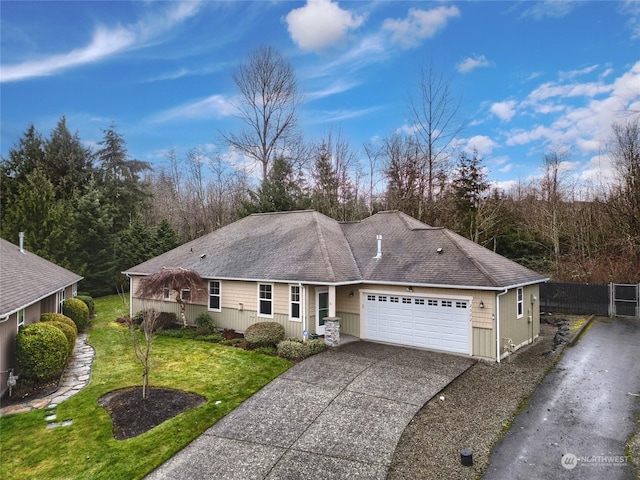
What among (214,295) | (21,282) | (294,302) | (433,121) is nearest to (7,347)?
(21,282)

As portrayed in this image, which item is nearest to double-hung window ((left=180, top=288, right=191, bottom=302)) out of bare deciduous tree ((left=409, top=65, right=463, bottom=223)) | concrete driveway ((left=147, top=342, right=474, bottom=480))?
concrete driveway ((left=147, top=342, right=474, bottom=480))

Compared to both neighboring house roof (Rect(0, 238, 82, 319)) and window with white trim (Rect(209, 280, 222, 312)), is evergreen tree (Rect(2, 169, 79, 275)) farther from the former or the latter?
window with white trim (Rect(209, 280, 222, 312))

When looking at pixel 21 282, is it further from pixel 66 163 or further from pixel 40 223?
pixel 66 163

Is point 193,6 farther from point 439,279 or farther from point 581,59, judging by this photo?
point 581,59

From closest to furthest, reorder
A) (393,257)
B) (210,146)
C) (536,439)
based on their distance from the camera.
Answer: (536,439) → (393,257) → (210,146)

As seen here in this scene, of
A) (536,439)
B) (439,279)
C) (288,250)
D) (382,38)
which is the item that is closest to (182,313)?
(288,250)
